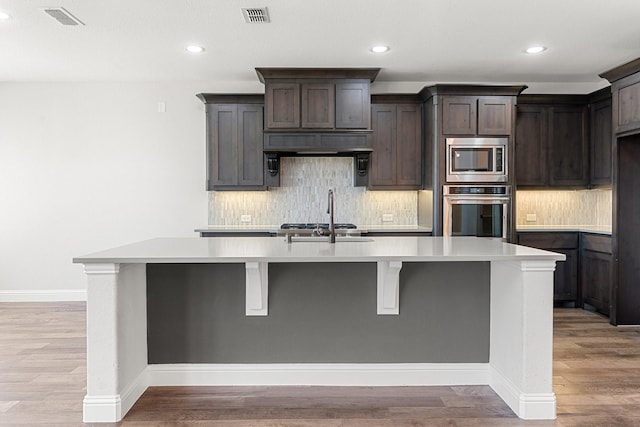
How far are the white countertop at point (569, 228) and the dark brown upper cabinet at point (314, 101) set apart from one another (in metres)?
2.28

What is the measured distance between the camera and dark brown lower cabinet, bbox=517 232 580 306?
527cm

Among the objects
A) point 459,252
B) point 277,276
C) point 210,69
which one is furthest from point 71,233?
point 459,252

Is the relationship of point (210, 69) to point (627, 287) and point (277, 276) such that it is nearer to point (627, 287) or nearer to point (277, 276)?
point (277, 276)

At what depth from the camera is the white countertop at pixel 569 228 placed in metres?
5.18

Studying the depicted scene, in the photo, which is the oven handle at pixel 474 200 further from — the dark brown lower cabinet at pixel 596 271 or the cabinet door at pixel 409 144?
the dark brown lower cabinet at pixel 596 271

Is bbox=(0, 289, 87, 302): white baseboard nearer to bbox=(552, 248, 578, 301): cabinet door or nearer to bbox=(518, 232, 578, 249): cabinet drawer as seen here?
bbox=(518, 232, 578, 249): cabinet drawer

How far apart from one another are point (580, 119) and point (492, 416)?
414cm

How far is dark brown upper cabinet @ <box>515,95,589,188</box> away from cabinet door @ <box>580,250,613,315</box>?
938 millimetres

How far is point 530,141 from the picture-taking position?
5.46m

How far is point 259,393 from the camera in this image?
9.39ft

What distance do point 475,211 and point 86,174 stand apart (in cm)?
442

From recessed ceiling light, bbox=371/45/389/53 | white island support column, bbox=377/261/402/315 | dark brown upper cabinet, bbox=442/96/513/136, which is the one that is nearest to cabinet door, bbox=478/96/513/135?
dark brown upper cabinet, bbox=442/96/513/136

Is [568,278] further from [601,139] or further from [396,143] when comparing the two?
[396,143]

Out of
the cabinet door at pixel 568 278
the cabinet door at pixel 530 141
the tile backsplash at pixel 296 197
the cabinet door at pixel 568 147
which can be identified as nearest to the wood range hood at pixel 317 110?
the tile backsplash at pixel 296 197
